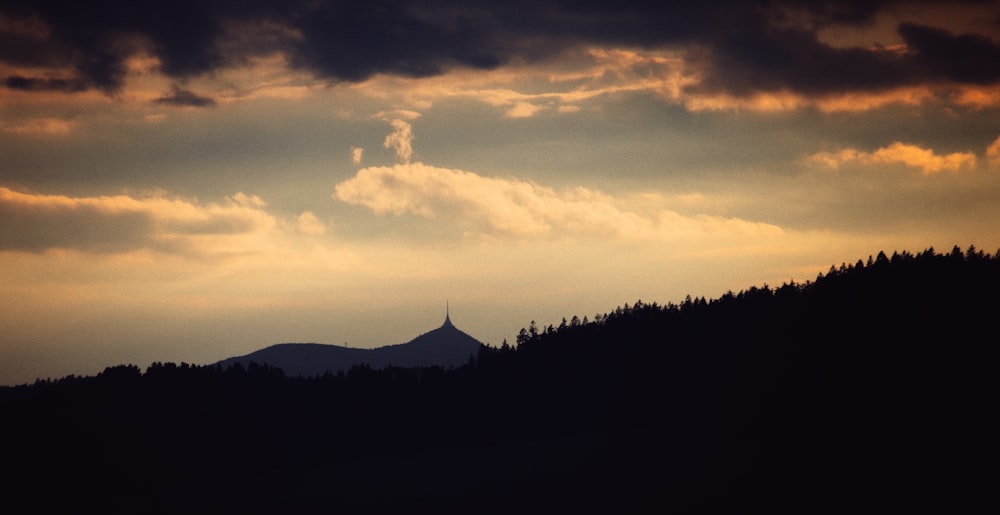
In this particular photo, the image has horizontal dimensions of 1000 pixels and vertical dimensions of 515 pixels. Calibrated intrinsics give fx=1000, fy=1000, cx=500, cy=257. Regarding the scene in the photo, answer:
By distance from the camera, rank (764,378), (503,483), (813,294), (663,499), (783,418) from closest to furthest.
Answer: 1. (663,499)
2. (503,483)
3. (783,418)
4. (764,378)
5. (813,294)

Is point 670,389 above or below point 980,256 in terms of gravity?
below

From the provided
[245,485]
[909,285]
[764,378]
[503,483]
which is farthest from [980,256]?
[245,485]

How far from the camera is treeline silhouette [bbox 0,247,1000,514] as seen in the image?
135m

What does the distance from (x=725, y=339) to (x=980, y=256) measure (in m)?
45.8

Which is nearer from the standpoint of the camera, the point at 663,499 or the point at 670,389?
the point at 663,499

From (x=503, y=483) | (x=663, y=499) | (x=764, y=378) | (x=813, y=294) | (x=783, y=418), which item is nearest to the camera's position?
(x=663, y=499)

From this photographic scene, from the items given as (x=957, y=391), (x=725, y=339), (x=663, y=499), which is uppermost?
(x=725, y=339)

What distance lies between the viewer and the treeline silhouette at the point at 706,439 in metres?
135

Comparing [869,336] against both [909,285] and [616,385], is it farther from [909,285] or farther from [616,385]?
[616,385]

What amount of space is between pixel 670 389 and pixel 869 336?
1403 inches

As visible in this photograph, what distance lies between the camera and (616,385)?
18988 centimetres

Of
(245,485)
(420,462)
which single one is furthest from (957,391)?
(245,485)

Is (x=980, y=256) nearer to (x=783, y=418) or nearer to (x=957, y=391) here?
(x=957, y=391)

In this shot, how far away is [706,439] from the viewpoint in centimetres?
15638
